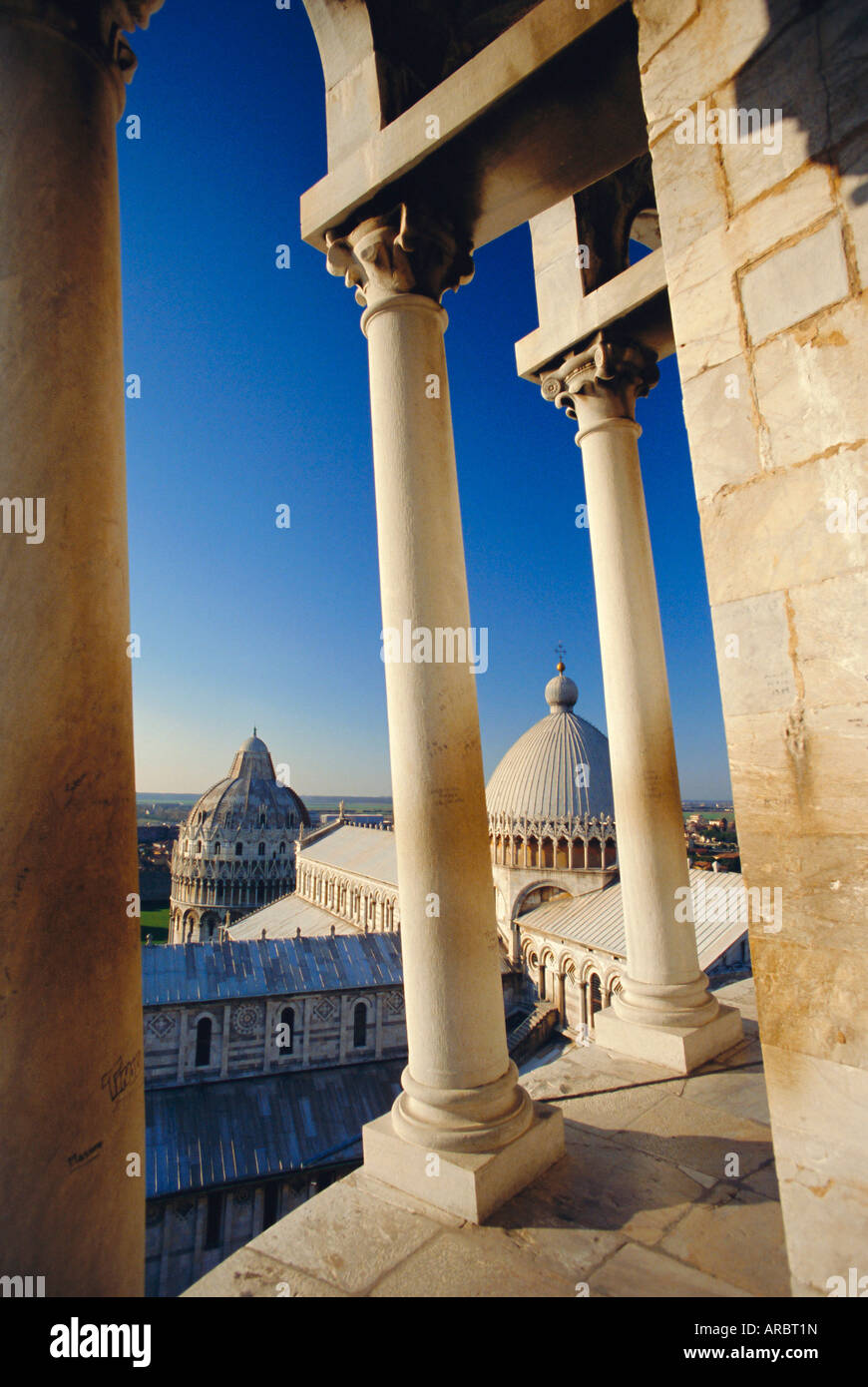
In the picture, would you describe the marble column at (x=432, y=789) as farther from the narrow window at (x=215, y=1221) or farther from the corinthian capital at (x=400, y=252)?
the narrow window at (x=215, y=1221)

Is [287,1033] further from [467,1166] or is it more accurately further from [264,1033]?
[467,1166]

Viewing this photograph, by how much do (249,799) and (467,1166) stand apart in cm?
10889

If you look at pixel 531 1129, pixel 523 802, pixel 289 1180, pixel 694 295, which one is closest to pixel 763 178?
pixel 694 295

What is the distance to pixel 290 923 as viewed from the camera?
6862cm

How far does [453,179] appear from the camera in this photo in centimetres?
645

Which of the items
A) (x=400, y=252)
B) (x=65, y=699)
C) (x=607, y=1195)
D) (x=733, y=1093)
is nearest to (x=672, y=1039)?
(x=733, y=1093)

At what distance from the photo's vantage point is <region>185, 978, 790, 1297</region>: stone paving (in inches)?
168

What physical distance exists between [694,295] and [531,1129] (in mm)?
6106

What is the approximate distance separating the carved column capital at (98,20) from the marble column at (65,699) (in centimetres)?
1

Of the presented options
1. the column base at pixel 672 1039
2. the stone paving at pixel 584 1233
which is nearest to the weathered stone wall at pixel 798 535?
the stone paving at pixel 584 1233

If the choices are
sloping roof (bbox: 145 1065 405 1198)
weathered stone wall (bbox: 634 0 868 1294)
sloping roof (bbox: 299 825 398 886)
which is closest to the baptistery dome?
sloping roof (bbox: 299 825 398 886)

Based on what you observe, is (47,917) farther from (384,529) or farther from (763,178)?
(763,178)

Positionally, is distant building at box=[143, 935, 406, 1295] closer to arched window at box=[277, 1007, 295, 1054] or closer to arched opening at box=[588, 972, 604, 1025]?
arched window at box=[277, 1007, 295, 1054]

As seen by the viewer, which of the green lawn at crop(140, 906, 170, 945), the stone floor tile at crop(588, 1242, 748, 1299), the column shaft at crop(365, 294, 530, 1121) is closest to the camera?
the stone floor tile at crop(588, 1242, 748, 1299)
